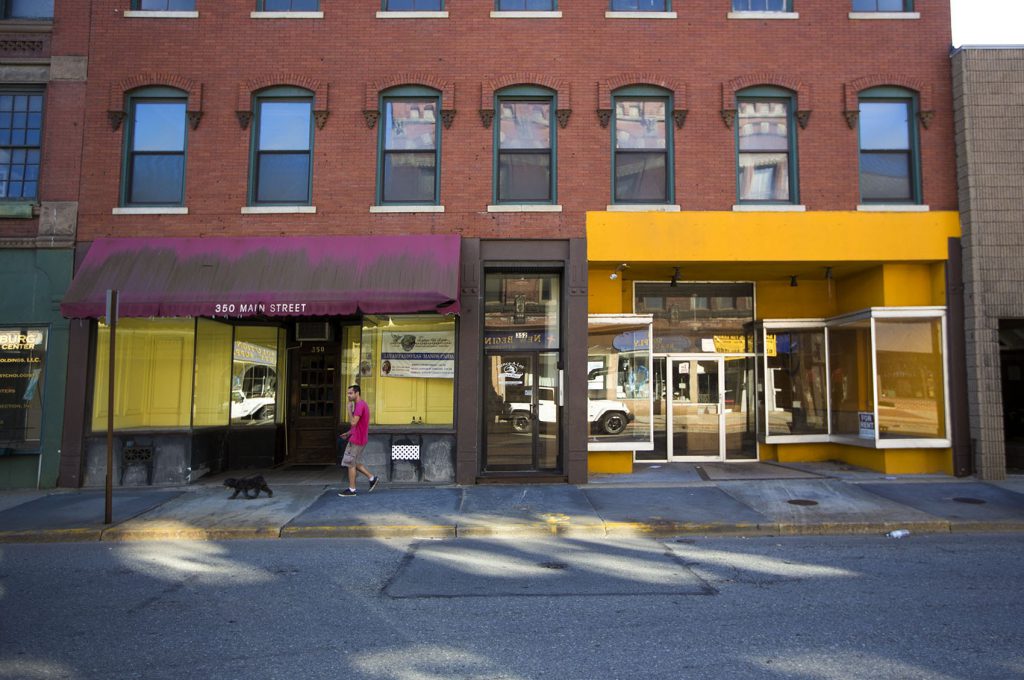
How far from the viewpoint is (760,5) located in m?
12.3

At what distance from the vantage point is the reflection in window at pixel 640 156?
468 inches

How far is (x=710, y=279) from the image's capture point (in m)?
13.4

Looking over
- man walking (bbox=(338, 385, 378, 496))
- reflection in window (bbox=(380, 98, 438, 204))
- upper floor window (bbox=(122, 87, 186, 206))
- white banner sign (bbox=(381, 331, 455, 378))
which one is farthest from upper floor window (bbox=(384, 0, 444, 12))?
man walking (bbox=(338, 385, 378, 496))

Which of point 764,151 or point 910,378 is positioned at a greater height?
point 764,151

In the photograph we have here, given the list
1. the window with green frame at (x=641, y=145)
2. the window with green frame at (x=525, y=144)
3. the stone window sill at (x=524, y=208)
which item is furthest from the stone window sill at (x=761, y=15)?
the stone window sill at (x=524, y=208)

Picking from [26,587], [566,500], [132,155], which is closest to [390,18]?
[132,155]

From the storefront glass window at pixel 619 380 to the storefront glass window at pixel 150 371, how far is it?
7.48 meters

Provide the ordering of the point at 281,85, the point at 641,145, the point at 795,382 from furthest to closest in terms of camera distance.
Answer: the point at 795,382
the point at 641,145
the point at 281,85

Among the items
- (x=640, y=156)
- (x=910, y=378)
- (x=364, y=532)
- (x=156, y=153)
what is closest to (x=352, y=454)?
(x=364, y=532)

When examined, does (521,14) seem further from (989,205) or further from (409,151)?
(989,205)

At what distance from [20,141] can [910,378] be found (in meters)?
16.8

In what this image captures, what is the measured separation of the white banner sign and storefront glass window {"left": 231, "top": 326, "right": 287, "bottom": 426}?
3258 millimetres

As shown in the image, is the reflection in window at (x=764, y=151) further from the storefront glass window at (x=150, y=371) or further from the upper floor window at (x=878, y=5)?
the storefront glass window at (x=150, y=371)

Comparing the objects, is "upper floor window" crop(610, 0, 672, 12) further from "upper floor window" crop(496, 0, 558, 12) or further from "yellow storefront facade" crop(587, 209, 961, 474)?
"yellow storefront facade" crop(587, 209, 961, 474)
